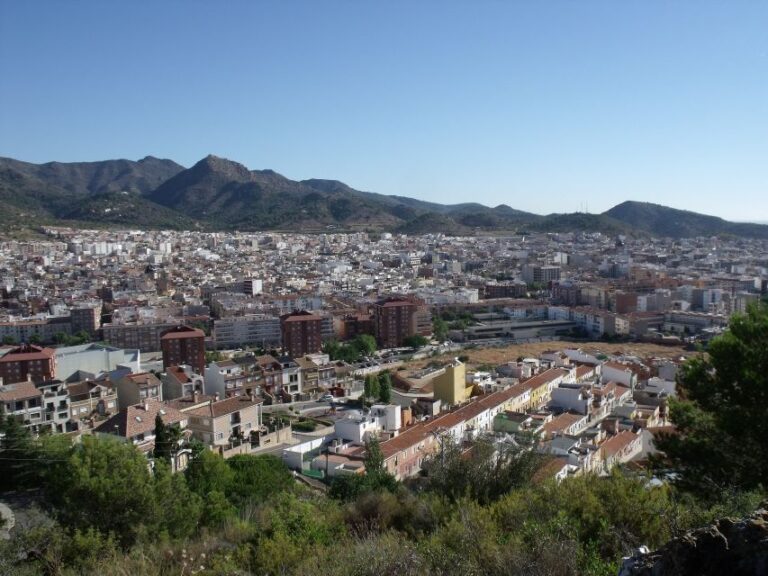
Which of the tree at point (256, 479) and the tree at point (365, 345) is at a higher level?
the tree at point (256, 479)

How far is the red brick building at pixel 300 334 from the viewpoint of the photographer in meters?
18.9

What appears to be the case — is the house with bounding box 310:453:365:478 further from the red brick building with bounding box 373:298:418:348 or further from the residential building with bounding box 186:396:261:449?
the red brick building with bounding box 373:298:418:348

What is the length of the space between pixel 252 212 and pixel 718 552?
80150 millimetres

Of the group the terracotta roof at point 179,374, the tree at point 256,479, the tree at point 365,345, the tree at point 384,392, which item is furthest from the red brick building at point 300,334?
the tree at point 256,479

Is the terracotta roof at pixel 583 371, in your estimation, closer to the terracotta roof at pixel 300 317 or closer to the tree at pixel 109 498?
the terracotta roof at pixel 300 317

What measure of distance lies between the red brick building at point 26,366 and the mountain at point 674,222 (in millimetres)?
67838

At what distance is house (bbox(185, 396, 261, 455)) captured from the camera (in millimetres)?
10195

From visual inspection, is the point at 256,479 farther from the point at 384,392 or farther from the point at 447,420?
the point at 384,392

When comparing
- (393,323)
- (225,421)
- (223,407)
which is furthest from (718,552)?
(393,323)

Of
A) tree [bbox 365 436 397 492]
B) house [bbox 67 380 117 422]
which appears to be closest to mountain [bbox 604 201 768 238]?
house [bbox 67 380 117 422]

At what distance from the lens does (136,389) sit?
12.6m

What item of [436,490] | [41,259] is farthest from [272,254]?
[436,490]

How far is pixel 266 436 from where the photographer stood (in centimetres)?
1090

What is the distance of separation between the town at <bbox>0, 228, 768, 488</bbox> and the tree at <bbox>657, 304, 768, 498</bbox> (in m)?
0.61
